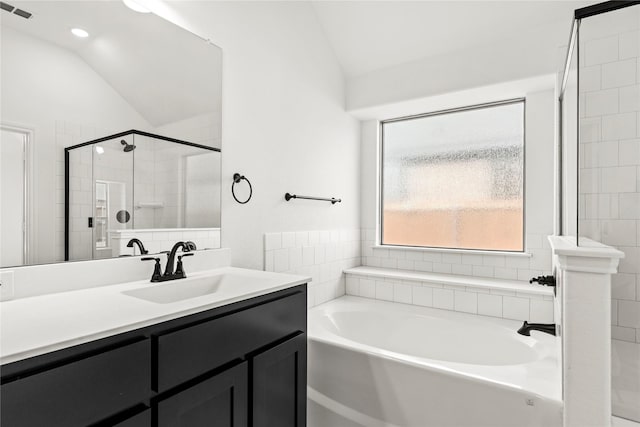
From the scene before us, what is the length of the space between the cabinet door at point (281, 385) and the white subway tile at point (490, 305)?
150 centimetres

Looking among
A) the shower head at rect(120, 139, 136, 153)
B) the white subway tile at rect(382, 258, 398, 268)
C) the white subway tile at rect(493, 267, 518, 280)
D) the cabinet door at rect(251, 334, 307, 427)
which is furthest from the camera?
the white subway tile at rect(382, 258, 398, 268)

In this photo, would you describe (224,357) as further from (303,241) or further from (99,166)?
(303,241)

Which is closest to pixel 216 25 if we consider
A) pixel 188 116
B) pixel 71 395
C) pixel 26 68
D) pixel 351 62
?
pixel 188 116

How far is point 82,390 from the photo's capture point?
2.67ft

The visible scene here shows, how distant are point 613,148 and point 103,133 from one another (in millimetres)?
2085

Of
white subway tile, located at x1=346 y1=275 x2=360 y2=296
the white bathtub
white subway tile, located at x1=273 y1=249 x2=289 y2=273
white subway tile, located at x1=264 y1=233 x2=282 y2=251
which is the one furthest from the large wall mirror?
white subway tile, located at x1=346 y1=275 x2=360 y2=296

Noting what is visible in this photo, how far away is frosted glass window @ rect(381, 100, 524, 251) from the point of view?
8.76ft

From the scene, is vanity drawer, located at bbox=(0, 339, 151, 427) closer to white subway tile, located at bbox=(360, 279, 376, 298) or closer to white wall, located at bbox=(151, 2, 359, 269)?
white wall, located at bbox=(151, 2, 359, 269)

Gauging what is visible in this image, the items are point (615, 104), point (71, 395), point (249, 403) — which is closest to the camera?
point (71, 395)

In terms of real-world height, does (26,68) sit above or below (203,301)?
above

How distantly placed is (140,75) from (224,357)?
1.31 metres

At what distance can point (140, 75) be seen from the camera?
159 centimetres

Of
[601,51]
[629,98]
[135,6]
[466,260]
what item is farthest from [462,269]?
[135,6]

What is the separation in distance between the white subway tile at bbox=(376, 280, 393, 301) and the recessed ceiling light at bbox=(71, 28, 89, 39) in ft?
7.96
